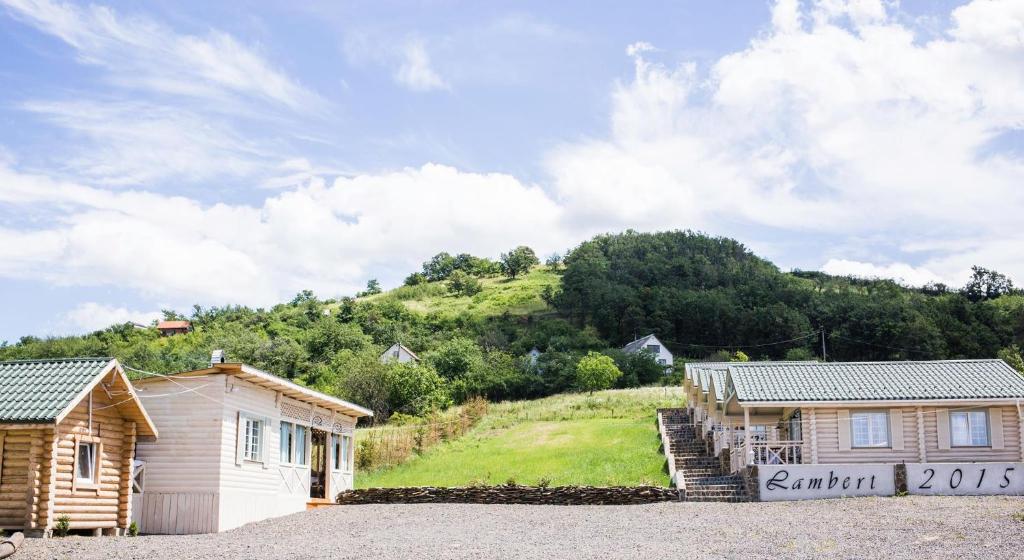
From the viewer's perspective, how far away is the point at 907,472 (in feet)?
85.1

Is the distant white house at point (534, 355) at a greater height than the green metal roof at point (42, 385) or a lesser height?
greater

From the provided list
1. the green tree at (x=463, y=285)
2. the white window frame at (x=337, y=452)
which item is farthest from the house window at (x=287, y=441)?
the green tree at (x=463, y=285)

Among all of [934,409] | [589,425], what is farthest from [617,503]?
[589,425]

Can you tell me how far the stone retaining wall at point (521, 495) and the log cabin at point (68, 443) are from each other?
31.1 ft

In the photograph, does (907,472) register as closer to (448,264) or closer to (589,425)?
(589,425)

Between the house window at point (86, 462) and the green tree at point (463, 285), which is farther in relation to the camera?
the green tree at point (463, 285)

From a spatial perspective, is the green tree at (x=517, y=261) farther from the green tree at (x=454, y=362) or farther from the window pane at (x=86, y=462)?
the window pane at (x=86, y=462)

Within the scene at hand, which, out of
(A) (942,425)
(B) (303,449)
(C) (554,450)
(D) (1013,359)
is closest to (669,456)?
(C) (554,450)

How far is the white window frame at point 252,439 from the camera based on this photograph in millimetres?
23016

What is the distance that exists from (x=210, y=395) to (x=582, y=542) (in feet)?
31.2

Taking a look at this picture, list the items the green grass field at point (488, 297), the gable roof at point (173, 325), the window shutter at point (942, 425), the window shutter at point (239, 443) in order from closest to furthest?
the window shutter at point (239, 443)
the window shutter at point (942, 425)
the gable roof at point (173, 325)
the green grass field at point (488, 297)

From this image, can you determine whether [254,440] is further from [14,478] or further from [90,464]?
[14,478]

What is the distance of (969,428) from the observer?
2852 centimetres

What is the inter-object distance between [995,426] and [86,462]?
24882mm
